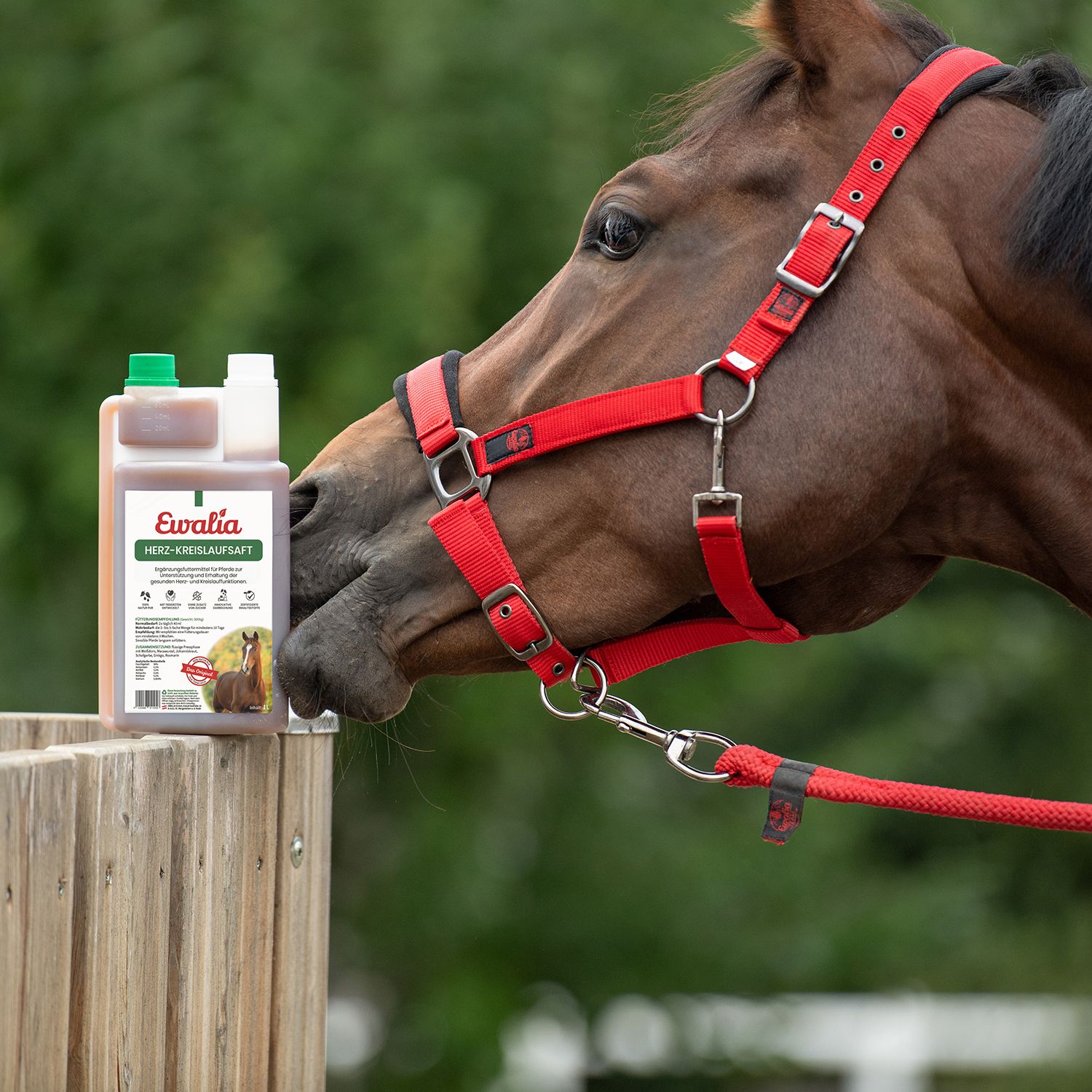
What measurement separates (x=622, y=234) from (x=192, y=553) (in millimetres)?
970

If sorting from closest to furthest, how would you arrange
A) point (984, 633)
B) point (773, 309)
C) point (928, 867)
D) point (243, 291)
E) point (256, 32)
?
point (773, 309) < point (243, 291) < point (256, 32) < point (984, 633) < point (928, 867)

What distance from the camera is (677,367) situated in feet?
7.58

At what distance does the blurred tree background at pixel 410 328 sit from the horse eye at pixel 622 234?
8.45ft

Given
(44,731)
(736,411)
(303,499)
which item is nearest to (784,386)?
(736,411)

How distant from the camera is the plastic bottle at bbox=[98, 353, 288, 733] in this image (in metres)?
2.11

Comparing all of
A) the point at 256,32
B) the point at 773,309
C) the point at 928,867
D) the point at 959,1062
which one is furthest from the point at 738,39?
the point at 959,1062

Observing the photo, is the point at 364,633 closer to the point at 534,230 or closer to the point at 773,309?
the point at 773,309

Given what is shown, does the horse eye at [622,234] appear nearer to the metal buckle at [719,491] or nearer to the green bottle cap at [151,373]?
the metal buckle at [719,491]

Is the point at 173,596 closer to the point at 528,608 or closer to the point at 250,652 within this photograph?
the point at 250,652

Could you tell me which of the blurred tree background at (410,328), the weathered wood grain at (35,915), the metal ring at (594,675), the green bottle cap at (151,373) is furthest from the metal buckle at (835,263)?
the blurred tree background at (410,328)

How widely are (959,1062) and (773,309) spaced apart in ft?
23.9

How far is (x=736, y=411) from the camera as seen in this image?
2.28m

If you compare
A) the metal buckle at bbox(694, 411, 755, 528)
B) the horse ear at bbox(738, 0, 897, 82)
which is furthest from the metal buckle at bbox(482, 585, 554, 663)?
the horse ear at bbox(738, 0, 897, 82)

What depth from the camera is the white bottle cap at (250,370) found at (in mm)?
2195
